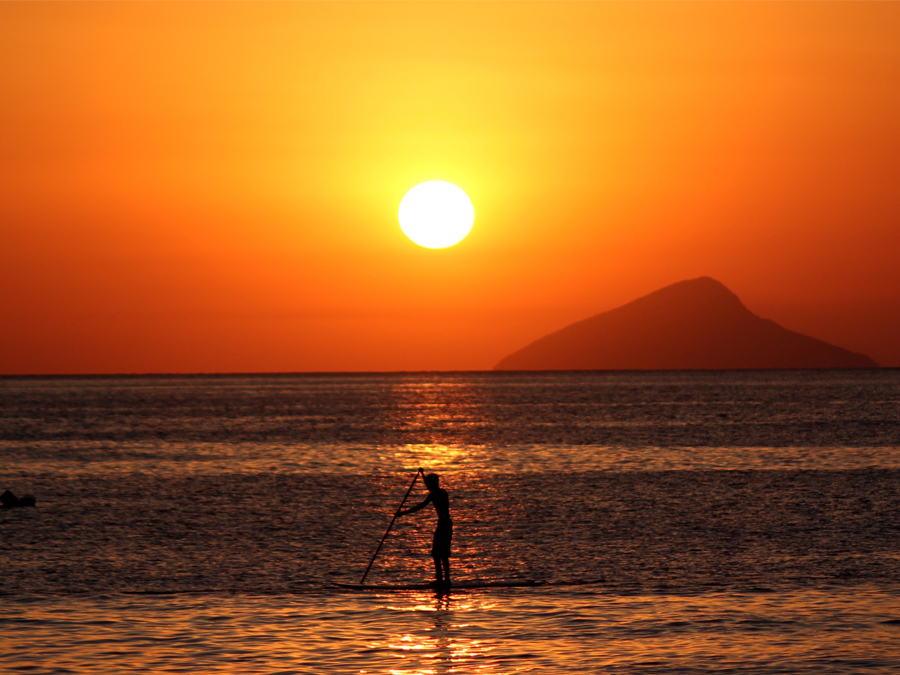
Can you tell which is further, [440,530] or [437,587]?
[440,530]

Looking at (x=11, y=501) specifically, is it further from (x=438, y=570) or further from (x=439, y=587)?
(x=439, y=587)

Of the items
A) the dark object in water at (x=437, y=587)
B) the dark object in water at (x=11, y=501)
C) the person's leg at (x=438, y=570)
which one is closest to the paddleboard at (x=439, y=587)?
the dark object in water at (x=437, y=587)

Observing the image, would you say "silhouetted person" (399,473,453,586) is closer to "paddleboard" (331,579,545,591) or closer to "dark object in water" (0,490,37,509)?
"paddleboard" (331,579,545,591)

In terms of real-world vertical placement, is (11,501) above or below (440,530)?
above

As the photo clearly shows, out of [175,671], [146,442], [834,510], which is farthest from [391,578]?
[146,442]

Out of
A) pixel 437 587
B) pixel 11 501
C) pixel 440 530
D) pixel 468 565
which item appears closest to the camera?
pixel 437 587

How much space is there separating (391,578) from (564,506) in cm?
1484

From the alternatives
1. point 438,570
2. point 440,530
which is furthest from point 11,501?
point 440,530

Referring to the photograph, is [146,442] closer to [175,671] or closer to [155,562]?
[155,562]

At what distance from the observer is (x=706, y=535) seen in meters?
30.9

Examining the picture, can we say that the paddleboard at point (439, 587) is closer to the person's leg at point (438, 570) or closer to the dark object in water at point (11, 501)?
the person's leg at point (438, 570)

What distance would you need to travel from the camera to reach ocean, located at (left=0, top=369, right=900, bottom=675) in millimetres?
17266

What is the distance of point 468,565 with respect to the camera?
2617 cm

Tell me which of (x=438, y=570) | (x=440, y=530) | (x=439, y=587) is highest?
(x=440, y=530)
